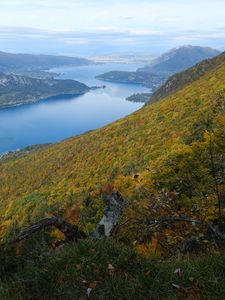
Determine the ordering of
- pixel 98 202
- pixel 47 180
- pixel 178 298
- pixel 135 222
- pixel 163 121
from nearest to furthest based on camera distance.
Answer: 1. pixel 178 298
2. pixel 135 222
3. pixel 98 202
4. pixel 163 121
5. pixel 47 180

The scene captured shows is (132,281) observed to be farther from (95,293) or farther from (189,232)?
(189,232)

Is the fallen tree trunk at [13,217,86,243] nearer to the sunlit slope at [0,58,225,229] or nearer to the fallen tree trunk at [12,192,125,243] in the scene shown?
the fallen tree trunk at [12,192,125,243]

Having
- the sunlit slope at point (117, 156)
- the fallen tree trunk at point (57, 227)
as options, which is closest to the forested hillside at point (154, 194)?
the sunlit slope at point (117, 156)

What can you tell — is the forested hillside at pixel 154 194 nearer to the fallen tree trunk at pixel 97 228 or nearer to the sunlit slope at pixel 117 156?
the sunlit slope at pixel 117 156

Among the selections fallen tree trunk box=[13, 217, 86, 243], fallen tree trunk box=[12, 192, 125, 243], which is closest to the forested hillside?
fallen tree trunk box=[12, 192, 125, 243]

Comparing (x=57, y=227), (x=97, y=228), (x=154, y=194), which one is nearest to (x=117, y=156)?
(x=154, y=194)

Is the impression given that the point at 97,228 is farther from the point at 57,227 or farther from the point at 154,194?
the point at 154,194

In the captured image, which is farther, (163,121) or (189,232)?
(163,121)

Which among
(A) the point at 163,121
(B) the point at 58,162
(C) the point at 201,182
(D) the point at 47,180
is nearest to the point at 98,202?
(C) the point at 201,182

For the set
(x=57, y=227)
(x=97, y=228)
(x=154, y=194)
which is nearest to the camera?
(x=57, y=227)
